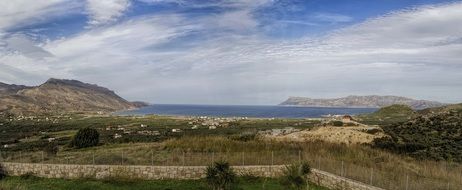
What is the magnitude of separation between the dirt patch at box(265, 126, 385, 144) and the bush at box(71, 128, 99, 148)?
19.2 m

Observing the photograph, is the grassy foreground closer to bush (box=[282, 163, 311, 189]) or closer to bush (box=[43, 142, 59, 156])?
bush (box=[282, 163, 311, 189])

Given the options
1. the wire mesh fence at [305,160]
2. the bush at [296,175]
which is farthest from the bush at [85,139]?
the bush at [296,175]

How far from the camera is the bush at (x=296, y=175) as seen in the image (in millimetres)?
25141

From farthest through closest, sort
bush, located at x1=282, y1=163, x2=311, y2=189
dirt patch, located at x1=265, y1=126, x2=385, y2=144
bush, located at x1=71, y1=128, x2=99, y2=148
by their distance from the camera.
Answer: bush, located at x1=71, y1=128, x2=99, y2=148
dirt patch, located at x1=265, y1=126, x2=385, y2=144
bush, located at x1=282, y1=163, x2=311, y2=189

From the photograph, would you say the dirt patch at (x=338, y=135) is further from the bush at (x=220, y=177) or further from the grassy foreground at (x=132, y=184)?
the bush at (x=220, y=177)

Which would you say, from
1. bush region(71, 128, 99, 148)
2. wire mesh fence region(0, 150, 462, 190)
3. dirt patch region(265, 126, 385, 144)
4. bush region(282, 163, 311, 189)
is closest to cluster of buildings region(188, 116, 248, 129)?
bush region(71, 128, 99, 148)

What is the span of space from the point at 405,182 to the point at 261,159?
11.0 m

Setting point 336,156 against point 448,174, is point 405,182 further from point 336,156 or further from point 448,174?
point 336,156

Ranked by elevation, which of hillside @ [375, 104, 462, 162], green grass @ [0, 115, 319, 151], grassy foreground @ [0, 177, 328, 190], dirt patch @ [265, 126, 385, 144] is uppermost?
dirt patch @ [265, 126, 385, 144]

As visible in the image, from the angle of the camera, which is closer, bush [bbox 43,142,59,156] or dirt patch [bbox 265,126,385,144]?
bush [bbox 43,142,59,156]

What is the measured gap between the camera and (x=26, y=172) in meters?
30.6

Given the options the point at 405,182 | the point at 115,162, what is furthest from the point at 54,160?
the point at 405,182

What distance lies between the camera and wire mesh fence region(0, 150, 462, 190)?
2164 centimetres

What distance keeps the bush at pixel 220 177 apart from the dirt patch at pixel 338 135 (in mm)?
16318
